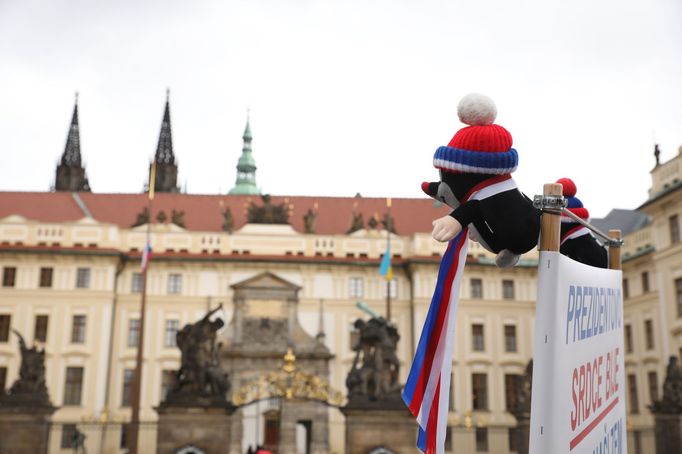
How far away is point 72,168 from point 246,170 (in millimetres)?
13108

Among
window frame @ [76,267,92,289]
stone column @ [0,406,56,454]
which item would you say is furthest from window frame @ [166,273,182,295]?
stone column @ [0,406,56,454]

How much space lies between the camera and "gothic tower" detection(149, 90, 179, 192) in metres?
56.8

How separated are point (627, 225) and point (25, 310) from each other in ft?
102

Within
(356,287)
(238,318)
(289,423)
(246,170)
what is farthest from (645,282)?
(246,170)

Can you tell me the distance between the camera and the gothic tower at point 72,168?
185 ft

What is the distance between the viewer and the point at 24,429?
Answer: 1878cm

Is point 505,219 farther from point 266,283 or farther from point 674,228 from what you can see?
point 266,283

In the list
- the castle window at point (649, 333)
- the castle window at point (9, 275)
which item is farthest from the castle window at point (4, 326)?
the castle window at point (649, 333)

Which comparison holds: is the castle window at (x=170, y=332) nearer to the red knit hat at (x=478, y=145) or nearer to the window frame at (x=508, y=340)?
the window frame at (x=508, y=340)

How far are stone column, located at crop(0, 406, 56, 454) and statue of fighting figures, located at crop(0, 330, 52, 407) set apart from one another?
0.76ft

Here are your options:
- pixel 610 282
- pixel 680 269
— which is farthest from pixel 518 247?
pixel 680 269

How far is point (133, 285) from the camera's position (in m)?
39.2

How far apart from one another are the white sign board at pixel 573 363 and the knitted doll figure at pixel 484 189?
0.70ft

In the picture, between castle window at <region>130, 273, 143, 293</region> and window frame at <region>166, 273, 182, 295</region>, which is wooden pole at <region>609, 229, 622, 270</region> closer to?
window frame at <region>166, 273, 182, 295</region>
